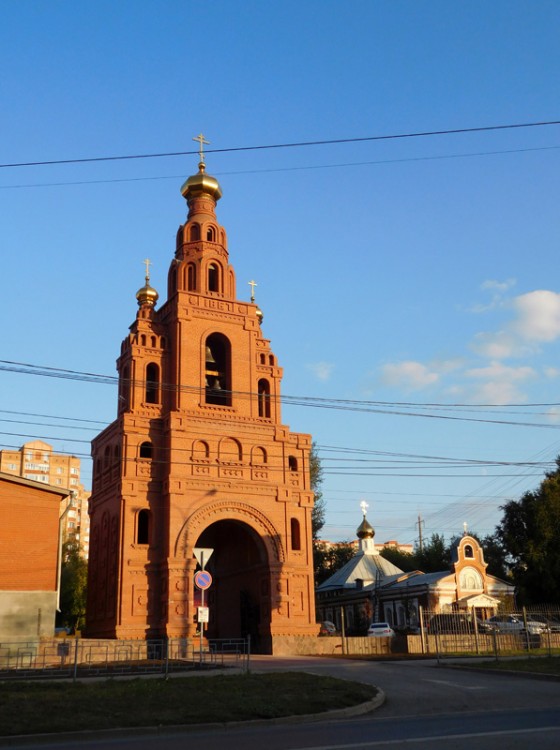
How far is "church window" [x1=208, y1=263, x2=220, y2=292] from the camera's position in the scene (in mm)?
42812

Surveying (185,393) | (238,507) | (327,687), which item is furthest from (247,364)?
(327,687)

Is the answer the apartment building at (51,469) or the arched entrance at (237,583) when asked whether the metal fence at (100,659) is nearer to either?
the arched entrance at (237,583)

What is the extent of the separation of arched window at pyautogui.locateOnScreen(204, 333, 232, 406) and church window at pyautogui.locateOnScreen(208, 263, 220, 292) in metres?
3.02

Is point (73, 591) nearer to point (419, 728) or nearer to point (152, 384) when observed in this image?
point (152, 384)

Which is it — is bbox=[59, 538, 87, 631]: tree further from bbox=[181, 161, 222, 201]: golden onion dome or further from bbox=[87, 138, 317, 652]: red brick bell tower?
bbox=[181, 161, 222, 201]: golden onion dome

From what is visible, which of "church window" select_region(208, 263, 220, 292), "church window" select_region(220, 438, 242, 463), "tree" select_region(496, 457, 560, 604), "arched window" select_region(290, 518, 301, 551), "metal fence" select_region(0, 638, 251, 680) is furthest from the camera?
"tree" select_region(496, 457, 560, 604)

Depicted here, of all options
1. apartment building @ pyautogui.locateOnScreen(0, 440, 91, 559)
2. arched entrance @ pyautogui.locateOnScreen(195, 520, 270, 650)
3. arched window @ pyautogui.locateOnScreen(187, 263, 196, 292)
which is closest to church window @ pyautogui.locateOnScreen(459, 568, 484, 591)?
arched entrance @ pyautogui.locateOnScreen(195, 520, 270, 650)

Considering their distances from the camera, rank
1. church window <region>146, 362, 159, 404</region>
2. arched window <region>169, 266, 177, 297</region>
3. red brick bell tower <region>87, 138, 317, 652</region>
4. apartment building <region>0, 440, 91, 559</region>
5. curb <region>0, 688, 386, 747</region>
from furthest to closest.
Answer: apartment building <region>0, 440, 91, 559</region>
arched window <region>169, 266, 177, 297</region>
church window <region>146, 362, 159, 404</region>
red brick bell tower <region>87, 138, 317, 652</region>
curb <region>0, 688, 386, 747</region>

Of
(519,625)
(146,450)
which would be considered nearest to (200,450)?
(146,450)

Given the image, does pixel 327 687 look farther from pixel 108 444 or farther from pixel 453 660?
pixel 108 444

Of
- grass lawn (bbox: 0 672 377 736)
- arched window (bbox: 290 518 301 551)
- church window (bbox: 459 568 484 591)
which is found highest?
arched window (bbox: 290 518 301 551)

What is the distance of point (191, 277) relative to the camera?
4262 cm

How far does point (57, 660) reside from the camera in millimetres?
27219

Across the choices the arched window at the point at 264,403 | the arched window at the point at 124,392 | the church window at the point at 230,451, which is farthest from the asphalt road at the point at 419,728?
the arched window at the point at 264,403
